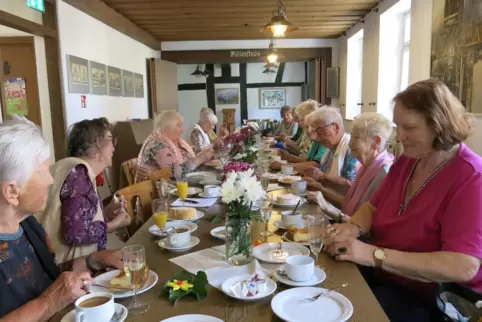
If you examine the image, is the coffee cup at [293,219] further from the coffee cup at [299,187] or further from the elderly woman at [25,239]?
the elderly woman at [25,239]

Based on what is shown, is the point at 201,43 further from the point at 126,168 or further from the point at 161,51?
the point at 126,168

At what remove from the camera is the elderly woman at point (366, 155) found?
2109 millimetres

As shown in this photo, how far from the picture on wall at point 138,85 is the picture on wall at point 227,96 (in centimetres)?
484

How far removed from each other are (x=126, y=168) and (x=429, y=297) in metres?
2.57

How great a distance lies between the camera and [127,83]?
263 inches

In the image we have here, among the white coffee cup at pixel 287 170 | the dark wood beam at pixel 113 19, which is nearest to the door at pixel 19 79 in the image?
the dark wood beam at pixel 113 19

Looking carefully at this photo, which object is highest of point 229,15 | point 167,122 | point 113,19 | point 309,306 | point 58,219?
point 229,15

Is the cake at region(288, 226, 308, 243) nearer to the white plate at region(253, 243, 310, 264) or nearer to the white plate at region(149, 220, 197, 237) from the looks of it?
the white plate at region(253, 243, 310, 264)

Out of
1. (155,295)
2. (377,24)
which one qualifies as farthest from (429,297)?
(377,24)

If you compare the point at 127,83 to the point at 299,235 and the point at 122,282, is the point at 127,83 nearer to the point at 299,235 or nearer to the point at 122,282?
the point at 299,235

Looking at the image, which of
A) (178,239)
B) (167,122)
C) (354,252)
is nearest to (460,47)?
(167,122)

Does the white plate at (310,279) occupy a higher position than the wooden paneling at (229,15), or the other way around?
the wooden paneling at (229,15)

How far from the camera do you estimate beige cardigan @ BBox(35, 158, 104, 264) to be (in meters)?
1.58

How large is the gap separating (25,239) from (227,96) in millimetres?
11294
